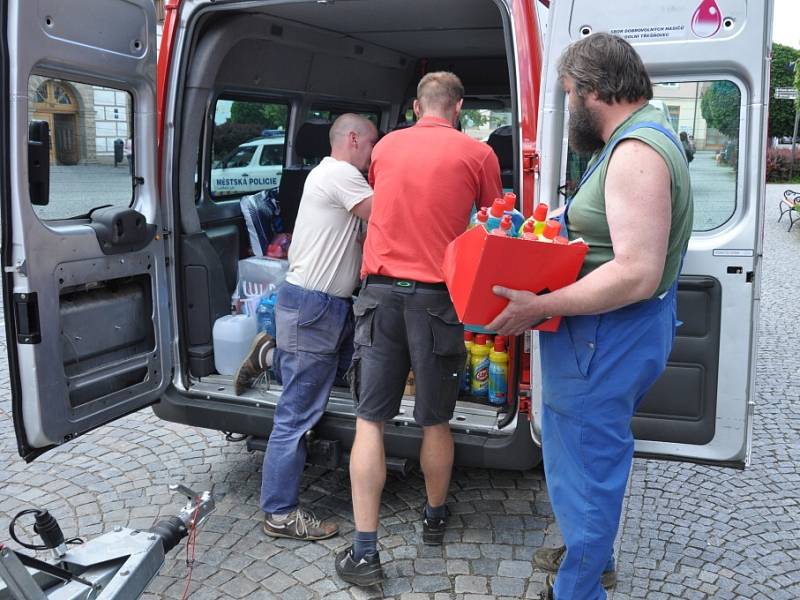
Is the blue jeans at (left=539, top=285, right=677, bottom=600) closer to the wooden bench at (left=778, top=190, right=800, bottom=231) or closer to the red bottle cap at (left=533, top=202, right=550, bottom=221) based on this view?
the red bottle cap at (left=533, top=202, right=550, bottom=221)

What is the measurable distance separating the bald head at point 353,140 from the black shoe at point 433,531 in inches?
64.0

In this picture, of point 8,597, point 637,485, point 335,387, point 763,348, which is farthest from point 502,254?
point 763,348

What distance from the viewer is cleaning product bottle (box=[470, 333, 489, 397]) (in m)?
3.95

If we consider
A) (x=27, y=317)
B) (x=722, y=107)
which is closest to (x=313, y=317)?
(x=27, y=317)

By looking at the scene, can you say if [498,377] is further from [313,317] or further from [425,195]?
[425,195]

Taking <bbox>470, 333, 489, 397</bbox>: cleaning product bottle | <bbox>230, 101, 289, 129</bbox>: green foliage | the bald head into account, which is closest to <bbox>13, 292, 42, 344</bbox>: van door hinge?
the bald head

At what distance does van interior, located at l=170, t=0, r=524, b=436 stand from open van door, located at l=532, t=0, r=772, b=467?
1.28ft

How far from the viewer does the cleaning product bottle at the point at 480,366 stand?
3953 millimetres

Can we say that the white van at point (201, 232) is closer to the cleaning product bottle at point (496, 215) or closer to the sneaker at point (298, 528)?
the sneaker at point (298, 528)

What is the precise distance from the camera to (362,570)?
126 inches

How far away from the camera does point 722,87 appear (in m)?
2.94

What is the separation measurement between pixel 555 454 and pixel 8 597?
1.71 metres

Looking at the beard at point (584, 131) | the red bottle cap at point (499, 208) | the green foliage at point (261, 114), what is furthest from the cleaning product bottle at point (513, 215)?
the green foliage at point (261, 114)

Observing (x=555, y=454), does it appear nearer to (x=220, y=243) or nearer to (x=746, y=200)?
(x=746, y=200)
